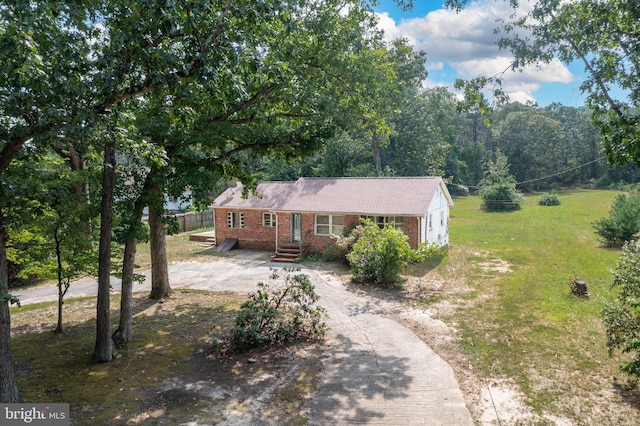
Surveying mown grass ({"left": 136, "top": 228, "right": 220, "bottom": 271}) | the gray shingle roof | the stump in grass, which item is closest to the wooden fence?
mown grass ({"left": 136, "top": 228, "right": 220, "bottom": 271})

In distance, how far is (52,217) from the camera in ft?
30.9

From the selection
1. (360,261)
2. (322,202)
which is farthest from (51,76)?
(322,202)

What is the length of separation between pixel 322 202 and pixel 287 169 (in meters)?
18.0

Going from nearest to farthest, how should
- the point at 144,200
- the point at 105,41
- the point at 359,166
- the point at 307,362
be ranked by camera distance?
the point at 105,41 < the point at 307,362 < the point at 144,200 < the point at 359,166

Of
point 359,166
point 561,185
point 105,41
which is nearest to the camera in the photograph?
point 105,41

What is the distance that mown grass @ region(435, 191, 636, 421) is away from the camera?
27.4 feet

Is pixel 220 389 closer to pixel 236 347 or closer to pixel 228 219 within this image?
pixel 236 347

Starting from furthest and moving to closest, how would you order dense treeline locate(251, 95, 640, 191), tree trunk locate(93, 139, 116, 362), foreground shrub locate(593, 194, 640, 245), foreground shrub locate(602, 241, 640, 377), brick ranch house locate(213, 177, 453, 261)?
dense treeline locate(251, 95, 640, 191) → foreground shrub locate(593, 194, 640, 245) → brick ranch house locate(213, 177, 453, 261) → tree trunk locate(93, 139, 116, 362) → foreground shrub locate(602, 241, 640, 377)

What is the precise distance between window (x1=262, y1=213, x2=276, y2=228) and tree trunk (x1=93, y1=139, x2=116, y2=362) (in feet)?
49.2

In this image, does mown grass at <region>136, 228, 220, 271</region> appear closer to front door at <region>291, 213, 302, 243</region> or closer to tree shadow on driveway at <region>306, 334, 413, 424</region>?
front door at <region>291, 213, 302, 243</region>

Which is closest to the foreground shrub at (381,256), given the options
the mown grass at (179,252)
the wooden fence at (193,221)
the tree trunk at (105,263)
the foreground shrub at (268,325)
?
the foreground shrub at (268,325)

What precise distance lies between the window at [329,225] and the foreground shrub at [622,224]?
48.5 feet

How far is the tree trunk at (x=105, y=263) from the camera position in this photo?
335 inches

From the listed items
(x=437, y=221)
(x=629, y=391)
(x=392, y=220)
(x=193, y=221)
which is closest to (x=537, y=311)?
(x=629, y=391)
